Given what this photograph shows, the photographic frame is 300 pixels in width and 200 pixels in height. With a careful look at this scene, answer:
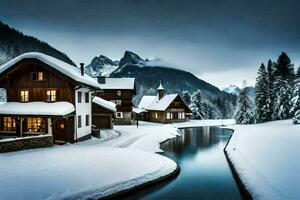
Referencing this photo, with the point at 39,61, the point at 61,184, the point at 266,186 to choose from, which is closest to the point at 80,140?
the point at 39,61

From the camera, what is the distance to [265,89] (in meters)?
64.6

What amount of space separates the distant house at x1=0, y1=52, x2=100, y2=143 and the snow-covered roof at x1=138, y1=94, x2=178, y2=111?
37.4 meters

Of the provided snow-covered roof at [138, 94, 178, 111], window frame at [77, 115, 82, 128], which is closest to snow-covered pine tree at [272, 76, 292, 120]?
snow-covered roof at [138, 94, 178, 111]

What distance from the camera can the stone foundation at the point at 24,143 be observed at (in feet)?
72.6

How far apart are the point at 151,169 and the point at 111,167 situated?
2.76 metres

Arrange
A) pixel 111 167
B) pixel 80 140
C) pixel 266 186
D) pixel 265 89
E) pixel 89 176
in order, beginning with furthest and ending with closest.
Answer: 1. pixel 265 89
2. pixel 80 140
3. pixel 111 167
4. pixel 89 176
5. pixel 266 186

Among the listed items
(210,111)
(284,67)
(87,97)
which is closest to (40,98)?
(87,97)

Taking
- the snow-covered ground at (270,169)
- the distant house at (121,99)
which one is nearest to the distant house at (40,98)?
the snow-covered ground at (270,169)

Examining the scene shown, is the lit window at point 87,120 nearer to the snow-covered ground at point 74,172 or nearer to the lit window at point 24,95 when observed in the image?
the lit window at point 24,95

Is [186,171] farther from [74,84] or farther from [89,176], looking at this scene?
[74,84]

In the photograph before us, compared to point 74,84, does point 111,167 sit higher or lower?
lower

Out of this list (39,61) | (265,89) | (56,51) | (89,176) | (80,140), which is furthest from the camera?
(56,51)

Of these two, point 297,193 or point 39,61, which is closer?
point 297,193

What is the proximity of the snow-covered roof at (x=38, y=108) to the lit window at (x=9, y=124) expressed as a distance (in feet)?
6.47
